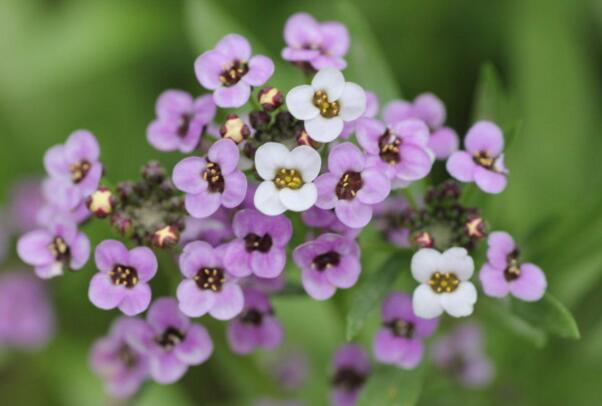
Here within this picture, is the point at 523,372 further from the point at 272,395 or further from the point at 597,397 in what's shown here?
the point at 272,395

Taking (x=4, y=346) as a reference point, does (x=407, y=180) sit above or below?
above

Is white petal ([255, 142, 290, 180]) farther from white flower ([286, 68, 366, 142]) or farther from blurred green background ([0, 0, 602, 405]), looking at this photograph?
blurred green background ([0, 0, 602, 405])

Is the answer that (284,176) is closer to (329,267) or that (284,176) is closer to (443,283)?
(329,267)

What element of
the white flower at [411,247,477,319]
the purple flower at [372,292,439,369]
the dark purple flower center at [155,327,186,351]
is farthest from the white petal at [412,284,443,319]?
the dark purple flower center at [155,327,186,351]

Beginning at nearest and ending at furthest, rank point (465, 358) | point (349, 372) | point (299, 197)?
point (299, 197) → point (349, 372) → point (465, 358)

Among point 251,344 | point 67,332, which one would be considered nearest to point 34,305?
point 67,332

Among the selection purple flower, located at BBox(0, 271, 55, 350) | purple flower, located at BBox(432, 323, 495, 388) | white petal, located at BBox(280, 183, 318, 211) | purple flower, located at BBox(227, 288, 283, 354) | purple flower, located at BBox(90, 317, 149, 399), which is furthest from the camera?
purple flower, located at BBox(0, 271, 55, 350)

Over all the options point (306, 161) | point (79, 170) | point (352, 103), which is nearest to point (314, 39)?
point (352, 103)
